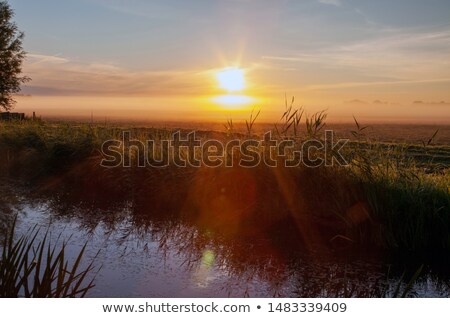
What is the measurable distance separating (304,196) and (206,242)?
7.00 feet

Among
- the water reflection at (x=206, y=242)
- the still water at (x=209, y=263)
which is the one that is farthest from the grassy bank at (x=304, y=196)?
the still water at (x=209, y=263)

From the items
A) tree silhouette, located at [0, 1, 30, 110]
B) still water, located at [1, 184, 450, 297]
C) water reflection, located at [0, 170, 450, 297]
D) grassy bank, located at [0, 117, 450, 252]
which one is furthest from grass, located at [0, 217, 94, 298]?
tree silhouette, located at [0, 1, 30, 110]

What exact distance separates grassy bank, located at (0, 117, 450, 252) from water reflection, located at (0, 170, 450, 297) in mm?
31

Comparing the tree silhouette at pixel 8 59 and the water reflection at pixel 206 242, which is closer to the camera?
the water reflection at pixel 206 242

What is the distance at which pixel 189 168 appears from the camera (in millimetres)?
10328

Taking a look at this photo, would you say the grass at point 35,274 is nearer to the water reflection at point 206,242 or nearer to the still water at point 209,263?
the still water at point 209,263

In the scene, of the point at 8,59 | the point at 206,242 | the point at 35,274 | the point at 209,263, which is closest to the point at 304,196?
the point at 206,242

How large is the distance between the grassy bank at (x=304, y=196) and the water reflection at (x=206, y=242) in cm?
3

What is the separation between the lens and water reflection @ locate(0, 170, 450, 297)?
5.85 metres

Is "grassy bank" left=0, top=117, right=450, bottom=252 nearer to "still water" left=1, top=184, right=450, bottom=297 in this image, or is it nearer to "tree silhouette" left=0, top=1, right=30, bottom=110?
"still water" left=1, top=184, right=450, bottom=297

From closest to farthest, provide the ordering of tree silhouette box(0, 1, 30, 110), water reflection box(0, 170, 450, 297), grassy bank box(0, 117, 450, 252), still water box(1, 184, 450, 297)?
still water box(1, 184, 450, 297) → water reflection box(0, 170, 450, 297) → grassy bank box(0, 117, 450, 252) → tree silhouette box(0, 1, 30, 110)

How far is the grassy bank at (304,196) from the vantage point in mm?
7520

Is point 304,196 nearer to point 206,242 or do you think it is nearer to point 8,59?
point 206,242
